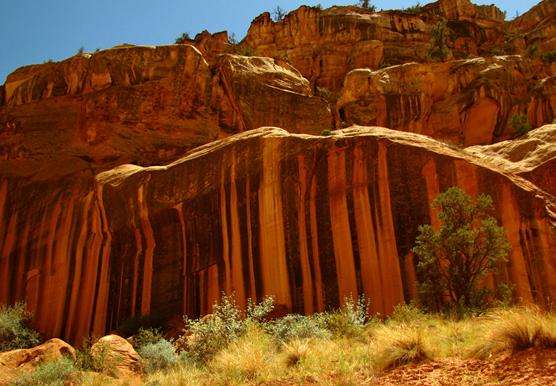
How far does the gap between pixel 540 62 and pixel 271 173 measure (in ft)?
113

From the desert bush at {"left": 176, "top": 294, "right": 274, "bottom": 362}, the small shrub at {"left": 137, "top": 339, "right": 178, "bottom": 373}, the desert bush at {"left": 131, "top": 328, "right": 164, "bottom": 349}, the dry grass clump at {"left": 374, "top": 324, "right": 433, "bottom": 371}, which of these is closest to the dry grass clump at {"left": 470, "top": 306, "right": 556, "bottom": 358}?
the dry grass clump at {"left": 374, "top": 324, "right": 433, "bottom": 371}

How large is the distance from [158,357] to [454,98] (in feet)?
104

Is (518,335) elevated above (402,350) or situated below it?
above

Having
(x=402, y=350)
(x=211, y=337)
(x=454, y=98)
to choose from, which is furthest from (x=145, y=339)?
(x=454, y=98)

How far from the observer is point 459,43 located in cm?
6200

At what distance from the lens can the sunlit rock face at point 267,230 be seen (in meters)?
19.7

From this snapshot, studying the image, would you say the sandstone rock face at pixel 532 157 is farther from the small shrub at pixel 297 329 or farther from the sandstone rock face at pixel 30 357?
the sandstone rock face at pixel 30 357

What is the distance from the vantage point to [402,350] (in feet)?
37.4

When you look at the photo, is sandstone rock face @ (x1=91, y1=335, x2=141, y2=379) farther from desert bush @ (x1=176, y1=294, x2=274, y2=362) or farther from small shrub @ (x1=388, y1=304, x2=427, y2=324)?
small shrub @ (x1=388, y1=304, x2=427, y2=324)

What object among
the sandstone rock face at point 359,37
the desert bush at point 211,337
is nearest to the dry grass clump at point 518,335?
the desert bush at point 211,337

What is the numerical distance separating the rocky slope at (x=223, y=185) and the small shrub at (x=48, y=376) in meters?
8.28

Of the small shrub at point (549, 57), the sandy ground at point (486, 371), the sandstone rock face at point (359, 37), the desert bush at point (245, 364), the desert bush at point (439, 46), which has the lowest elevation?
the sandy ground at point (486, 371)

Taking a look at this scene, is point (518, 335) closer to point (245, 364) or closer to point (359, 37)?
point (245, 364)

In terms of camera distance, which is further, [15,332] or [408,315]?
[15,332]
